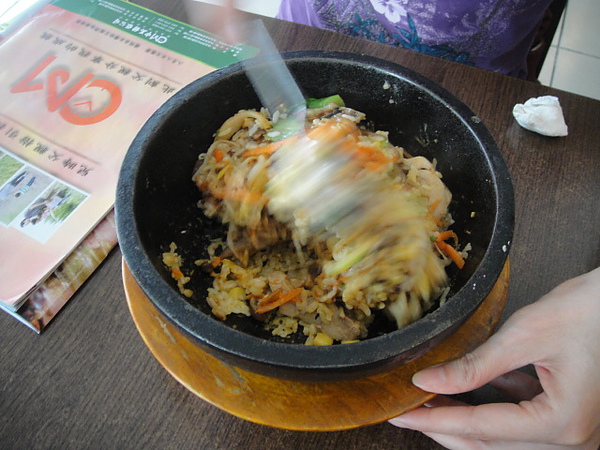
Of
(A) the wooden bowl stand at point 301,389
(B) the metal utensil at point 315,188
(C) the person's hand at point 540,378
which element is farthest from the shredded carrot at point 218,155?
(C) the person's hand at point 540,378

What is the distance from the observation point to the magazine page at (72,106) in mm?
1053

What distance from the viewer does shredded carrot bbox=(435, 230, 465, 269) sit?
87 cm

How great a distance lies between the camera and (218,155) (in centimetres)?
100

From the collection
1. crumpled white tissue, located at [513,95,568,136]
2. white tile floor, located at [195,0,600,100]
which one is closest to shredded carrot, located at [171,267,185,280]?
crumpled white tissue, located at [513,95,568,136]

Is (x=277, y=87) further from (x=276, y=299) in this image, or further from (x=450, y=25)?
(x=450, y=25)

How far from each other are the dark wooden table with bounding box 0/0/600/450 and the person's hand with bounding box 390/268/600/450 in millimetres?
122

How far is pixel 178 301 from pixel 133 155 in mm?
317

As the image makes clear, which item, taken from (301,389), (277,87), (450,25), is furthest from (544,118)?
(301,389)

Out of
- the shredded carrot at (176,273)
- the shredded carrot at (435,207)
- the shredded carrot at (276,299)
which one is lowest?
the shredded carrot at (276,299)

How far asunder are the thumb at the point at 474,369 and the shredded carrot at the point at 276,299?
0.88ft

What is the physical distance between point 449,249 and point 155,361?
61cm

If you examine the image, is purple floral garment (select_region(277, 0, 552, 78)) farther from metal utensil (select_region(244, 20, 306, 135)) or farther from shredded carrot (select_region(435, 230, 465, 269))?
shredded carrot (select_region(435, 230, 465, 269))

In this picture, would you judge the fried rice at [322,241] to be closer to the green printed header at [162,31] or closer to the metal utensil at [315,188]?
the metal utensil at [315,188]

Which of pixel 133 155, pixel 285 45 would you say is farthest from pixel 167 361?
pixel 285 45
